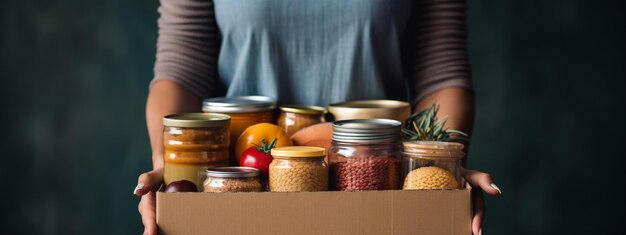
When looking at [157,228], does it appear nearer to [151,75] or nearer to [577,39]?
[151,75]

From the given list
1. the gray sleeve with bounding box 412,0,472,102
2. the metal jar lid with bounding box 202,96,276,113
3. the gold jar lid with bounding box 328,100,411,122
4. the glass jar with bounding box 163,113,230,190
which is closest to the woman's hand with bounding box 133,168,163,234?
the glass jar with bounding box 163,113,230,190

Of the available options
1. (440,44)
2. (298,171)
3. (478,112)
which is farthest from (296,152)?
(478,112)

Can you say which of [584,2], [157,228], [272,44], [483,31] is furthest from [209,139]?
[584,2]

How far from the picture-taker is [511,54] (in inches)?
102

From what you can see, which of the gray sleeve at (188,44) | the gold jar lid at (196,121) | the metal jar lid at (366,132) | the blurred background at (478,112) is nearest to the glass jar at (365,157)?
the metal jar lid at (366,132)

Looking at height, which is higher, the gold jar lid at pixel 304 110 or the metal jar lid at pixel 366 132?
the gold jar lid at pixel 304 110

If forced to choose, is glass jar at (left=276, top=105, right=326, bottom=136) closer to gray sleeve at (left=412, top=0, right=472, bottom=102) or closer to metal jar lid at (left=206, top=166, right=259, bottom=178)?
metal jar lid at (left=206, top=166, right=259, bottom=178)

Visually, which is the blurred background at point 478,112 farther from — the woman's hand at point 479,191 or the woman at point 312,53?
the woman's hand at point 479,191

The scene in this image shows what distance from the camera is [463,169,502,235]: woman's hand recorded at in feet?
3.03

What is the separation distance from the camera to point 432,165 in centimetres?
96

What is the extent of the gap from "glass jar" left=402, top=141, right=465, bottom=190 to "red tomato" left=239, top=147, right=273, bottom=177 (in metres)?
0.16

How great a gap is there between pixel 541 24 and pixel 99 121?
1388 millimetres

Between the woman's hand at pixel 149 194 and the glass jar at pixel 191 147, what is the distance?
0.07ft

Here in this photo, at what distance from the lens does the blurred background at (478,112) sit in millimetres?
2381
